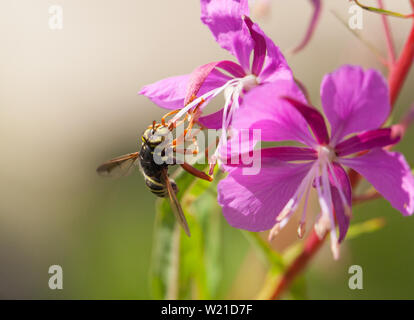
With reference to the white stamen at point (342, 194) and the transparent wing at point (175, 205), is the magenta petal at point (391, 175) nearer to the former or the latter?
the white stamen at point (342, 194)

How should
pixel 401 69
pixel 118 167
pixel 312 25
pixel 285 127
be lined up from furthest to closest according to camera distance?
1. pixel 312 25
2. pixel 118 167
3. pixel 401 69
4. pixel 285 127

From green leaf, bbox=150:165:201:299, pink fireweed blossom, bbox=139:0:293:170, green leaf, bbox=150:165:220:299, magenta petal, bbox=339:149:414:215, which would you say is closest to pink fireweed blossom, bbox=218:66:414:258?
magenta petal, bbox=339:149:414:215

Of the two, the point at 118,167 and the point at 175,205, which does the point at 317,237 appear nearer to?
the point at 175,205

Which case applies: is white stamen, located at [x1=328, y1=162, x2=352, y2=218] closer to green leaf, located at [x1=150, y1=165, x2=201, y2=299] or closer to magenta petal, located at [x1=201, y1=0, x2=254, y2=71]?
magenta petal, located at [x1=201, y1=0, x2=254, y2=71]

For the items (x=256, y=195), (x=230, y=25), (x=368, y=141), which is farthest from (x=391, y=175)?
(x=230, y=25)

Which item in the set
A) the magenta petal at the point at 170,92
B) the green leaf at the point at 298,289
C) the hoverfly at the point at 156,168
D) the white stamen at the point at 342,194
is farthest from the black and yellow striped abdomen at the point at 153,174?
the green leaf at the point at 298,289
